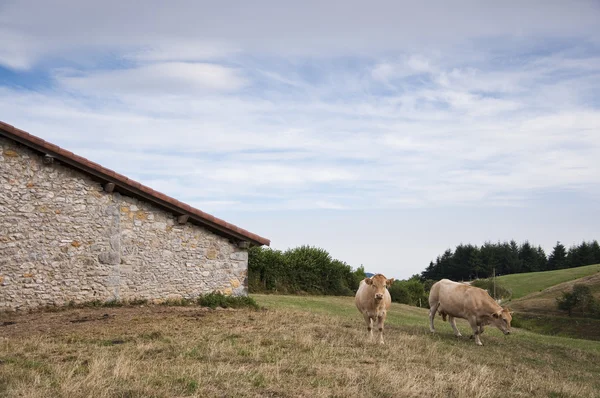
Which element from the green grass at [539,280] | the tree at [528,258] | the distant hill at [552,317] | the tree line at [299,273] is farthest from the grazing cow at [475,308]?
the tree at [528,258]

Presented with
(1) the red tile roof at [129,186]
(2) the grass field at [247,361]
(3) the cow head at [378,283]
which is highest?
(1) the red tile roof at [129,186]

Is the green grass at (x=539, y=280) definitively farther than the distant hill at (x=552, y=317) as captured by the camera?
Yes

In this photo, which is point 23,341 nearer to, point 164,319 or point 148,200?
point 164,319

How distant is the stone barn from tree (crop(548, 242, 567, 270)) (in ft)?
269

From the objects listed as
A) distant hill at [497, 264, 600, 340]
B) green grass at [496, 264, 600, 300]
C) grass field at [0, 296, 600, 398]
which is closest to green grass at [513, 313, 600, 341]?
distant hill at [497, 264, 600, 340]

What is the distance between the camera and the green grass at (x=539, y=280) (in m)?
60.4

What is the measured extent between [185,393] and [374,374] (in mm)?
3008

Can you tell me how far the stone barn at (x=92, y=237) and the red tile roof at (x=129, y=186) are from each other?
0.03m

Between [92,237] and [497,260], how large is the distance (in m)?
84.7

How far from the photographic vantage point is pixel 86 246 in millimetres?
16828

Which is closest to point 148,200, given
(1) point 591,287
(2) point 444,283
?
(2) point 444,283

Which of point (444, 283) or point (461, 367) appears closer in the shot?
point (461, 367)

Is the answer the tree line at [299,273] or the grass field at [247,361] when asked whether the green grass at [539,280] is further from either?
the grass field at [247,361]

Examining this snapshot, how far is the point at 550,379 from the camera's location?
11.3m
